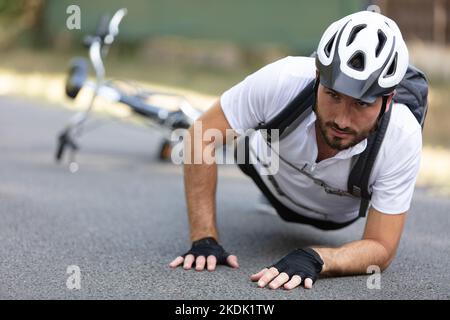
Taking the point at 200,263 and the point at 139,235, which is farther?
the point at 139,235

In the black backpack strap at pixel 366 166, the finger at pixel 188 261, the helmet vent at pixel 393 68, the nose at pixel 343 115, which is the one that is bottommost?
the finger at pixel 188 261

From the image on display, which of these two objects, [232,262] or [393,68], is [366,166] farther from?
[232,262]

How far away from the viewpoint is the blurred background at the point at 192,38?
56.2ft

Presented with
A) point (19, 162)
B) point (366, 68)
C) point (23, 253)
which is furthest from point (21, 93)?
point (366, 68)

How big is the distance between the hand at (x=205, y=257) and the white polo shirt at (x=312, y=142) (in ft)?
1.93

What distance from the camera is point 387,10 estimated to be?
61.2 feet

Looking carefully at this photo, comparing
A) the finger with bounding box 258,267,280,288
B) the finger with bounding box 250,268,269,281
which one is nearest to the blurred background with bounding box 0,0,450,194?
the finger with bounding box 250,268,269,281

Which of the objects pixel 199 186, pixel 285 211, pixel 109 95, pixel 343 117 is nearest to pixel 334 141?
pixel 343 117

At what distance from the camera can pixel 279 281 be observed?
4176 mm

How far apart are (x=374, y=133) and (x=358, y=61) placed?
1.22 ft

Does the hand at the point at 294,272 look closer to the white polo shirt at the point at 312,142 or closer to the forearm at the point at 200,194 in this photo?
Answer: the white polo shirt at the point at 312,142

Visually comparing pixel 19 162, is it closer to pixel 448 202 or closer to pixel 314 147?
pixel 448 202

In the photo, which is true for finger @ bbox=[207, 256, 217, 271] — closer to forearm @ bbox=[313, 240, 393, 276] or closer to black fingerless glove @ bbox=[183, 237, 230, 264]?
black fingerless glove @ bbox=[183, 237, 230, 264]

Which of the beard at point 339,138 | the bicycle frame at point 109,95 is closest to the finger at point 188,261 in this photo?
the beard at point 339,138
